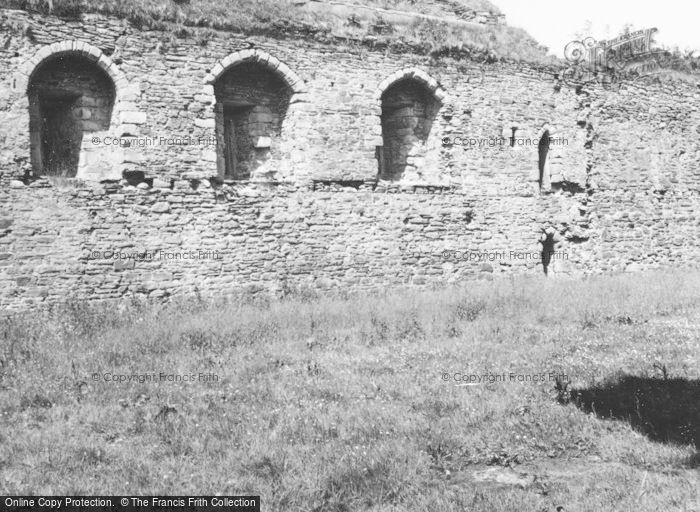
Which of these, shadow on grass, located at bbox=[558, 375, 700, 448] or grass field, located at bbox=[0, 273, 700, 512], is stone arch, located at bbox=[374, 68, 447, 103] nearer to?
grass field, located at bbox=[0, 273, 700, 512]

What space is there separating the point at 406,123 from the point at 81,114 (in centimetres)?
616

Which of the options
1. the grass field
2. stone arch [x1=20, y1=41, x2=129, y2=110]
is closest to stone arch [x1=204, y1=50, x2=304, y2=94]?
stone arch [x1=20, y1=41, x2=129, y2=110]

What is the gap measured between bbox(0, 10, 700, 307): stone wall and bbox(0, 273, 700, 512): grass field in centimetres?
130

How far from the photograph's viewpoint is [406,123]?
1408 cm

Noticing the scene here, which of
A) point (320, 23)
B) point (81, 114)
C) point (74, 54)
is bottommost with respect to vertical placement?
point (81, 114)

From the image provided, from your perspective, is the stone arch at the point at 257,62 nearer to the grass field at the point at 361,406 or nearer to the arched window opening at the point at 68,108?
the arched window opening at the point at 68,108

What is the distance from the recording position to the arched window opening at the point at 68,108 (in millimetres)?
11094

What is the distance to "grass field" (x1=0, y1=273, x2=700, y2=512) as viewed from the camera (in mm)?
5145

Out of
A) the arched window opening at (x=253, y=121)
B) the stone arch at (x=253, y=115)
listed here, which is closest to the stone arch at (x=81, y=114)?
the stone arch at (x=253, y=115)

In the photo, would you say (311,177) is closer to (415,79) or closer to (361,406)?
(415,79)

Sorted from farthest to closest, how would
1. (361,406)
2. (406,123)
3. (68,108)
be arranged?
(406,123), (68,108), (361,406)

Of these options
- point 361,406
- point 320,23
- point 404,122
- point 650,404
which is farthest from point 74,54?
point 650,404

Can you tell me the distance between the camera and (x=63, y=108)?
11547mm

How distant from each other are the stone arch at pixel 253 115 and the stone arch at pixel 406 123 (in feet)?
7.16
